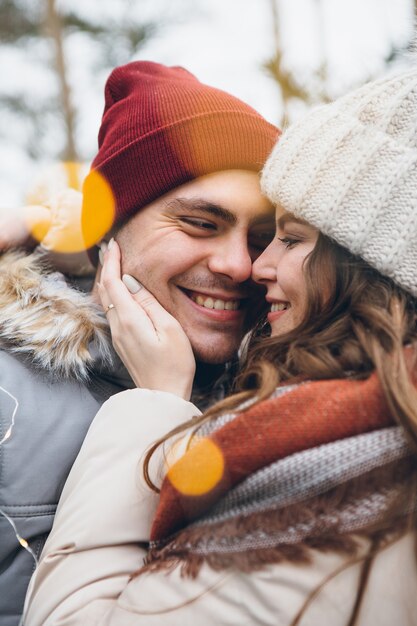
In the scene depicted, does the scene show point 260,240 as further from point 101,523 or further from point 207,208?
point 101,523

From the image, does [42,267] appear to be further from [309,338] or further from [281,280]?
[309,338]

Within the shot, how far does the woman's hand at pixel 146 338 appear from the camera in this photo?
181 cm

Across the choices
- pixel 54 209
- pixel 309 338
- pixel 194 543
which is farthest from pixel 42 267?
pixel 194 543

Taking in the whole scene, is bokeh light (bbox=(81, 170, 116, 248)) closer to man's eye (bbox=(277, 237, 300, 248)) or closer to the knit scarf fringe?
man's eye (bbox=(277, 237, 300, 248))

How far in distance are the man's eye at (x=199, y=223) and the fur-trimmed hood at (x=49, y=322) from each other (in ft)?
1.56

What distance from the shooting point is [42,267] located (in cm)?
222

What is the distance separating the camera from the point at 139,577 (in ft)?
4.13

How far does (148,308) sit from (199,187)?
20.3 inches

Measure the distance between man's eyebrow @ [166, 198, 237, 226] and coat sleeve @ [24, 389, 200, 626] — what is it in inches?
33.7

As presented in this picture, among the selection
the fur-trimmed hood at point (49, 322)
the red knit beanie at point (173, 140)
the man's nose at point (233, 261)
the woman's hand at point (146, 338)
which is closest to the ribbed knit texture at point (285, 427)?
the woman's hand at point (146, 338)

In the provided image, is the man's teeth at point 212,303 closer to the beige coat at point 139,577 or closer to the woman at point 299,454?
the woman at point 299,454

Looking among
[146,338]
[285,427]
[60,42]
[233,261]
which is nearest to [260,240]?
[233,261]

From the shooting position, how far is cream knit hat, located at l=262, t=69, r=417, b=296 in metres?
1.40

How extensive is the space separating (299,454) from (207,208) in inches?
47.4
